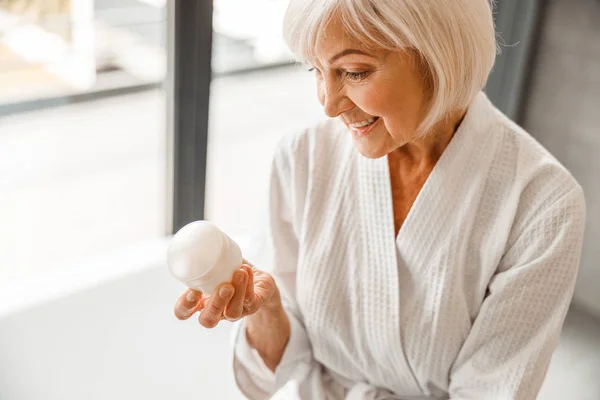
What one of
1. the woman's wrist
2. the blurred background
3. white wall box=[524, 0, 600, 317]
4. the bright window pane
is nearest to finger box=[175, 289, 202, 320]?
the woman's wrist

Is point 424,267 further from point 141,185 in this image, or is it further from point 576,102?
point 141,185

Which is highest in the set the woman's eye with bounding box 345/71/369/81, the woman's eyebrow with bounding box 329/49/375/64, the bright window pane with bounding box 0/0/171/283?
the woman's eyebrow with bounding box 329/49/375/64

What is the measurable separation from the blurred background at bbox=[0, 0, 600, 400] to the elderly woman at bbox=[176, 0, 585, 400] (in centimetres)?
39

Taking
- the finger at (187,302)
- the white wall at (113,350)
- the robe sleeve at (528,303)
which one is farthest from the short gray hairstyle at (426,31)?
the white wall at (113,350)

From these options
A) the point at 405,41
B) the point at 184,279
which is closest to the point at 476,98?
the point at 405,41

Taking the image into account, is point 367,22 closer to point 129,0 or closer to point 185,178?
point 185,178

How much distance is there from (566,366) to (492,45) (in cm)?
95

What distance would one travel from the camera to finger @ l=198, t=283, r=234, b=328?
82 cm

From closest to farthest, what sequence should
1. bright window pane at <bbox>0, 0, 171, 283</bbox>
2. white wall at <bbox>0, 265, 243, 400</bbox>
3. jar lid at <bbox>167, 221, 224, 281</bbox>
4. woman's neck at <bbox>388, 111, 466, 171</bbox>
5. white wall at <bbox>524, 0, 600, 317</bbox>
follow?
jar lid at <bbox>167, 221, 224, 281</bbox> → woman's neck at <bbox>388, 111, 466, 171</bbox> → white wall at <bbox>0, 265, 243, 400</bbox> → white wall at <bbox>524, 0, 600, 317</bbox> → bright window pane at <bbox>0, 0, 171, 283</bbox>

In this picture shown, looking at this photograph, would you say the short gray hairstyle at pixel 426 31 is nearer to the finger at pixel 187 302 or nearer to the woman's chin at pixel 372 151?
the woman's chin at pixel 372 151

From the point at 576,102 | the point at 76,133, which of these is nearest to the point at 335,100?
the point at 576,102

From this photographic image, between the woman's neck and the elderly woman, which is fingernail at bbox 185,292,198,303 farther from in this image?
the woman's neck

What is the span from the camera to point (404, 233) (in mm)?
1044

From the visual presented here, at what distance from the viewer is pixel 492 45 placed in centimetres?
89
